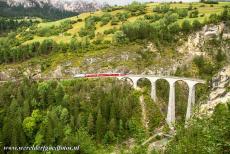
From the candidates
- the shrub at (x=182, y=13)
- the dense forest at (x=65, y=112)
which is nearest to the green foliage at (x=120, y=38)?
the dense forest at (x=65, y=112)

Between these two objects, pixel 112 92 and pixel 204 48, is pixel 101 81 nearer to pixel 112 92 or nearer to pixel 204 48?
pixel 112 92

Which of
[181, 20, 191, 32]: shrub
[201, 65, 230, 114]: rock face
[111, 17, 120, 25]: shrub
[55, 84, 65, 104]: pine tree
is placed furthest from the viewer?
[111, 17, 120, 25]: shrub

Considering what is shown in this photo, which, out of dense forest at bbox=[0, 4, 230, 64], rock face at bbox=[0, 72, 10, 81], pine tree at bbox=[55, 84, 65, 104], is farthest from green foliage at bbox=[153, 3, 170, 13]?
pine tree at bbox=[55, 84, 65, 104]

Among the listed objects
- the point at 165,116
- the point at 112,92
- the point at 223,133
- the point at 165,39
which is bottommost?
the point at 165,116

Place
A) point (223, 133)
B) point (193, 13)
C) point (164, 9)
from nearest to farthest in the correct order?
point (223, 133)
point (193, 13)
point (164, 9)

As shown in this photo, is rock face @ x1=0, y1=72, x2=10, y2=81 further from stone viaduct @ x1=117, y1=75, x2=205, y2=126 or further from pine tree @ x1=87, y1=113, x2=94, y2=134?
pine tree @ x1=87, y1=113, x2=94, y2=134

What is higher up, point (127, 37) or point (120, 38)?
point (127, 37)

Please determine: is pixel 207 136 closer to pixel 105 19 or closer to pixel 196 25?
pixel 196 25

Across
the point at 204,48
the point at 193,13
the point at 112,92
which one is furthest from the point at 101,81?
the point at 193,13

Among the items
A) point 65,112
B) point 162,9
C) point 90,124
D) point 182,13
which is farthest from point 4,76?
point 162,9

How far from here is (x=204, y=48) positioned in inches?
5679

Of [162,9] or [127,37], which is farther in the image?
[162,9]

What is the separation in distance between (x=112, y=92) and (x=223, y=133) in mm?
85773

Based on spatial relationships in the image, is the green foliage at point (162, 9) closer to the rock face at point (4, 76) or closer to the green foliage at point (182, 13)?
the green foliage at point (182, 13)
